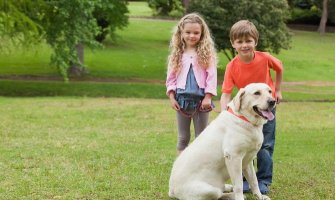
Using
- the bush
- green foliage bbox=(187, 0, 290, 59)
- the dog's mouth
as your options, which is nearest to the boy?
the dog's mouth

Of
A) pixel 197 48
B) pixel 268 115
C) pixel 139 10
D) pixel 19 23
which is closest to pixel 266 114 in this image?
pixel 268 115

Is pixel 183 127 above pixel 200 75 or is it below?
below

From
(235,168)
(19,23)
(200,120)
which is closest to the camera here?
(235,168)

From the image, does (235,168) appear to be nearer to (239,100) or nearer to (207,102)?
(239,100)

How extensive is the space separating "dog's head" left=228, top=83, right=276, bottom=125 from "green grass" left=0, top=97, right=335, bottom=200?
1270 mm

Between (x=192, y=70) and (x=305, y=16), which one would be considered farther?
(x=305, y=16)

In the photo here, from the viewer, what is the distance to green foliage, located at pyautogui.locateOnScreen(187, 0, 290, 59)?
3072 centimetres

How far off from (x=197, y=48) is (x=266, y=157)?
1.56 metres

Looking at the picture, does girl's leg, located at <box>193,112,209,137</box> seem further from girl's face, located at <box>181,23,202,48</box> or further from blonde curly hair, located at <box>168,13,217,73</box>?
girl's face, located at <box>181,23,202,48</box>

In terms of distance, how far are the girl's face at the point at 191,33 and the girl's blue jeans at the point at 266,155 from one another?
4.33ft

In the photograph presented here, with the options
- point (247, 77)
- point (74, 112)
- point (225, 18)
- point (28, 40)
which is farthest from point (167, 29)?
point (247, 77)

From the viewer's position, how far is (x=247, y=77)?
6430 mm

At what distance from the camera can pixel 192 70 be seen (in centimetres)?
672

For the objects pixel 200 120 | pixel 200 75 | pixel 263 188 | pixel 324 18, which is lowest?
pixel 324 18
